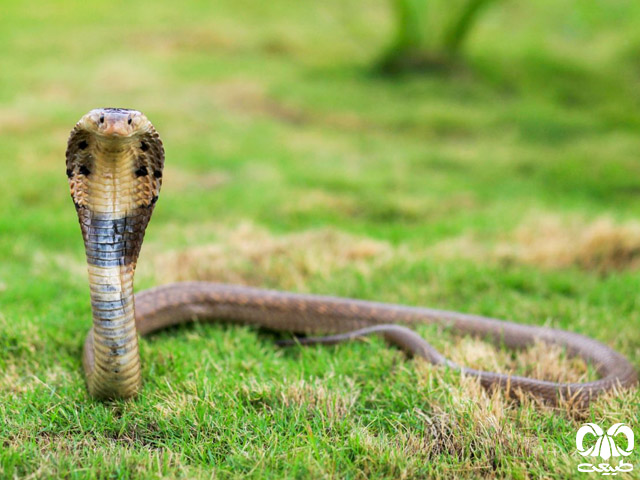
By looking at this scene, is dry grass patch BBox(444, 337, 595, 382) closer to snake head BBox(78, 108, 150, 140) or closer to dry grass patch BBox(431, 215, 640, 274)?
dry grass patch BBox(431, 215, 640, 274)

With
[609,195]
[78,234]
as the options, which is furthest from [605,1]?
[78,234]

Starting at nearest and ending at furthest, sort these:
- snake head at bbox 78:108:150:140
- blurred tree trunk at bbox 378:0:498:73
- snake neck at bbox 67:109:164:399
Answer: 1. snake head at bbox 78:108:150:140
2. snake neck at bbox 67:109:164:399
3. blurred tree trunk at bbox 378:0:498:73

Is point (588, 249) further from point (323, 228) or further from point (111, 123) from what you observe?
point (111, 123)

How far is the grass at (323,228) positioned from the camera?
8.36 ft

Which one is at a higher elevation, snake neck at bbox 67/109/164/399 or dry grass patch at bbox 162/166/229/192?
snake neck at bbox 67/109/164/399

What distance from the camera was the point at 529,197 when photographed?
7805mm

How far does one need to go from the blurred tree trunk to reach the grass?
1.79ft

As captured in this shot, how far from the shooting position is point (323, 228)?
19.8 feet

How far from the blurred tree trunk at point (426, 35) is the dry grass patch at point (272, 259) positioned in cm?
875

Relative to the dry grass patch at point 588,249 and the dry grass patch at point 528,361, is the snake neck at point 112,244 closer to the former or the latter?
the dry grass patch at point 528,361

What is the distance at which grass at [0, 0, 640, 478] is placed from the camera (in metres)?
2.55

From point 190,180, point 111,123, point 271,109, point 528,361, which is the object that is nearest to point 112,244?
point 111,123

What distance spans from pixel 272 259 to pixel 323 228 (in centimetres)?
113

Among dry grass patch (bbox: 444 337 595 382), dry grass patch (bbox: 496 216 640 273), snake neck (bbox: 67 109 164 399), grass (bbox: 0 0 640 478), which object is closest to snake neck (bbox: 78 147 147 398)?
snake neck (bbox: 67 109 164 399)
